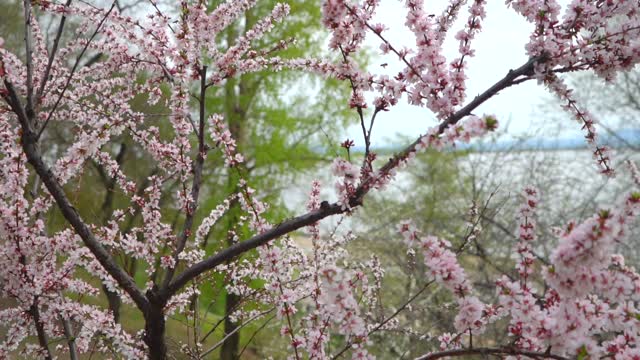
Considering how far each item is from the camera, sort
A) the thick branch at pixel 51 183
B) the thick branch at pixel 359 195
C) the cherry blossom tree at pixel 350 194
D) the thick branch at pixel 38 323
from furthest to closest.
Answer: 1. the thick branch at pixel 38 323
2. the thick branch at pixel 51 183
3. the thick branch at pixel 359 195
4. the cherry blossom tree at pixel 350 194

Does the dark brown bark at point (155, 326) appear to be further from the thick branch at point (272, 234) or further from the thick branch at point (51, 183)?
the thick branch at point (272, 234)

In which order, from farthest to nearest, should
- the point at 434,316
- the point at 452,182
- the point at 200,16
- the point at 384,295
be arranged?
1. the point at 452,182
2. the point at 384,295
3. the point at 434,316
4. the point at 200,16

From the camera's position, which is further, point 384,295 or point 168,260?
point 384,295

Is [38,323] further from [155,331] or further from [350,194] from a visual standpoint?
[350,194]

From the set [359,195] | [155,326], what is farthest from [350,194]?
[155,326]

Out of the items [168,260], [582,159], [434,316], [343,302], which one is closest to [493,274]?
[434,316]

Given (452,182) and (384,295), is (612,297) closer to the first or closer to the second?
(384,295)

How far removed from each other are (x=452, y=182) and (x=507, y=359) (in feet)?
39.2

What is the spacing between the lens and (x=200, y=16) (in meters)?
2.89

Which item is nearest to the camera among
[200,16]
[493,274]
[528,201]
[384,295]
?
[528,201]

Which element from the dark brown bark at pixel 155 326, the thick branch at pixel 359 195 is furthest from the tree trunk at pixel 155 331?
the thick branch at pixel 359 195

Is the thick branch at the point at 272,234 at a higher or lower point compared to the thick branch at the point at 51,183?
lower

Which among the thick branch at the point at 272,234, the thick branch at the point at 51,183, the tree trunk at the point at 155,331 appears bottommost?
the tree trunk at the point at 155,331

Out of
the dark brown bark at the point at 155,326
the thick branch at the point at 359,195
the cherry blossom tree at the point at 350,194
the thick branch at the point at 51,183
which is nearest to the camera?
the cherry blossom tree at the point at 350,194
